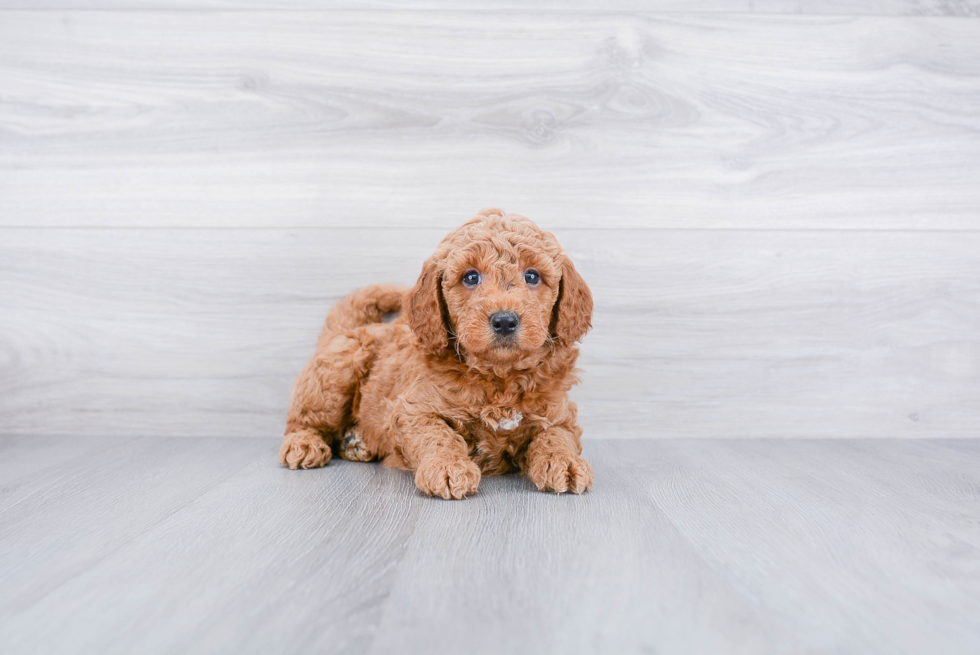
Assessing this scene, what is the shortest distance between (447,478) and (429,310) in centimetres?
40

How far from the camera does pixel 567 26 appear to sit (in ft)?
6.85

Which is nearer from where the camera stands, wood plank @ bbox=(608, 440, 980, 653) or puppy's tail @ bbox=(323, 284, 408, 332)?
wood plank @ bbox=(608, 440, 980, 653)

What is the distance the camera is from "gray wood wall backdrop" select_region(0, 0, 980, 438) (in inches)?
82.2

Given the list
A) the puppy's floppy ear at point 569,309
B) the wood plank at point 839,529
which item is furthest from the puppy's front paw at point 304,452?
the wood plank at point 839,529

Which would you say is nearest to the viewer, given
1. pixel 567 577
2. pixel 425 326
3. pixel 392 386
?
pixel 567 577

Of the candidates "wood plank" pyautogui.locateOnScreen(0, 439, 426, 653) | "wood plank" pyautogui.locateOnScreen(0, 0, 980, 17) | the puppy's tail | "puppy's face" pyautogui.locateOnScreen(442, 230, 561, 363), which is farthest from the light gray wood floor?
"wood plank" pyautogui.locateOnScreen(0, 0, 980, 17)

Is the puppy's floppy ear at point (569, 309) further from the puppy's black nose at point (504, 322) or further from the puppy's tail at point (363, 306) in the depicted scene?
the puppy's tail at point (363, 306)

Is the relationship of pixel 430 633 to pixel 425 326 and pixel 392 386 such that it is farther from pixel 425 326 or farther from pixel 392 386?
pixel 392 386

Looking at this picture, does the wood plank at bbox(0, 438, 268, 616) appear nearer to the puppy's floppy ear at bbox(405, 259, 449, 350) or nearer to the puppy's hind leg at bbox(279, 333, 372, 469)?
the puppy's hind leg at bbox(279, 333, 372, 469)

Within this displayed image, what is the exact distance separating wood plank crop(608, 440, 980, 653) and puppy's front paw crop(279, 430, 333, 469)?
2.76ft

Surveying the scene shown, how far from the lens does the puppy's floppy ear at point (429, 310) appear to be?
153 cm

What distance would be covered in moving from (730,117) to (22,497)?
221 cm

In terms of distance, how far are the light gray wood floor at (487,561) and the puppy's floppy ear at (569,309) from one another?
1.24 feet

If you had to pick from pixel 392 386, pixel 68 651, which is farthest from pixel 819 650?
pixel 392 386
